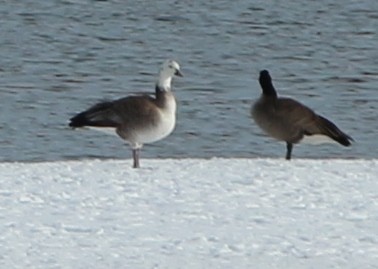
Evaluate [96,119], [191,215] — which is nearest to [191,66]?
[96,119]

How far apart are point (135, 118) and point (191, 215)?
2.21m

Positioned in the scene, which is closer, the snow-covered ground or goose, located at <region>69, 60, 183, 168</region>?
the snow-covered ground

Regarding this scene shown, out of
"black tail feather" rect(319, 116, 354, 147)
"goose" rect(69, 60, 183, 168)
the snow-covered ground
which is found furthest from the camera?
"black tail feather" rect(319, 116, 354, 147)

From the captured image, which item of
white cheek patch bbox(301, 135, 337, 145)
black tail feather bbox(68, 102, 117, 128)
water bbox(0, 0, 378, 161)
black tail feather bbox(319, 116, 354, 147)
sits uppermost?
black tail feather bbox(68, 102, 117, 128)

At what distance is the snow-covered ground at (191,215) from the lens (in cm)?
754

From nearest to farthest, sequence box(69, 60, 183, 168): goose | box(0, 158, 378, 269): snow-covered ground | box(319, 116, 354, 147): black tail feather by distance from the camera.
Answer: box(0, 158, 378, 269): snow-covered ground, box(69, 60, 183, 168): goose, box(319, 116, 354, 147): black tail feather

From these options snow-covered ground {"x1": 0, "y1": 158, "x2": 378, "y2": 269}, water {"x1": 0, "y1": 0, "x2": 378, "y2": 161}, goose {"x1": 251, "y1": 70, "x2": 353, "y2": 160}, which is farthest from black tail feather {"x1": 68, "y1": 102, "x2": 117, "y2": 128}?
water {"x1": 0, "y1": 0, "x2": 378, "y2": 161}

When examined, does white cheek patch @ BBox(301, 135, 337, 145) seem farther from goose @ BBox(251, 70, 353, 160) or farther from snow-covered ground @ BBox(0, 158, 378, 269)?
snow-covered ground @ BBox(0, 158, 378, 269)

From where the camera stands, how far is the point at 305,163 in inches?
417

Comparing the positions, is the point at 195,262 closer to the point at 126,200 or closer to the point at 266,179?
the point at 126,200

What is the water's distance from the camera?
15.8m

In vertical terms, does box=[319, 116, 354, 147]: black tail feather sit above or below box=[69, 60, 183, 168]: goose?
below

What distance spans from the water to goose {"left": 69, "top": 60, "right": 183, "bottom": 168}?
12.8 feet

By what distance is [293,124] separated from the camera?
11391 mm
